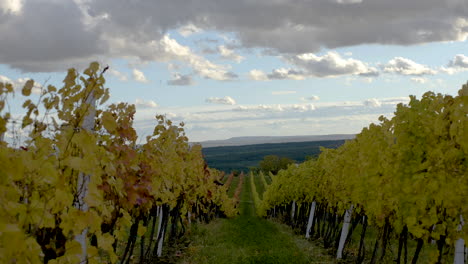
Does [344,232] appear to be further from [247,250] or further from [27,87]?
[27,87]

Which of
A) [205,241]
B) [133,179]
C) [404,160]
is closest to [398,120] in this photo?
[404,160]

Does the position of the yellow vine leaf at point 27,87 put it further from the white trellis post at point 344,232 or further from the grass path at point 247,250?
the white trellis post at point 344,232

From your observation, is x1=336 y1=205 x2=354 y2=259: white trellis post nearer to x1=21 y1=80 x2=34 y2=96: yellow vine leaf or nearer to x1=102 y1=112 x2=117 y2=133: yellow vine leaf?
x1=102 y1=112 x2=117 y2=133: yellow vine leaf

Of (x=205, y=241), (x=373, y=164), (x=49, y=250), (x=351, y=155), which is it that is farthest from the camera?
(x=205, y=241)

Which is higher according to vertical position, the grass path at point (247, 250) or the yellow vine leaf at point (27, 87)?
the yellow vine leaf at point (27, 87)

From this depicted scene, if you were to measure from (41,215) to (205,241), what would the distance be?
53.9 ft

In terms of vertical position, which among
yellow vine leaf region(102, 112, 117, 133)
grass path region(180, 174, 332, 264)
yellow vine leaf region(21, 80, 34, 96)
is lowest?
grass path region(180, 174, 332, 264)

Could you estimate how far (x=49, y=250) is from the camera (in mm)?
4746

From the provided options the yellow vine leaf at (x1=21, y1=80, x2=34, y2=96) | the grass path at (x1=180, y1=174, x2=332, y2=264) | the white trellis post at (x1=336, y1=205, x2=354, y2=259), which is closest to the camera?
the yellow vine leaf at (x1=21, y1=80, x2=34, y2=96)

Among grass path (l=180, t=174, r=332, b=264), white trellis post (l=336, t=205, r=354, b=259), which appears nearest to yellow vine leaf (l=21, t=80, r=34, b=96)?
grass path (l=180, t=174, r=332, b=264)

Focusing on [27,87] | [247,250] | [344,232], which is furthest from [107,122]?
[247,250]

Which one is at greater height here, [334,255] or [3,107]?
[3,107]

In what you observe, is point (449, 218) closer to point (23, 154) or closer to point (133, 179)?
point (133, 179)

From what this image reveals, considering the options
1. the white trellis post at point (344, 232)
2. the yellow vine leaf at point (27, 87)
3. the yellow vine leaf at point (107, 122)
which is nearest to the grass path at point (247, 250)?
the white trellis post at point (344, 232)
